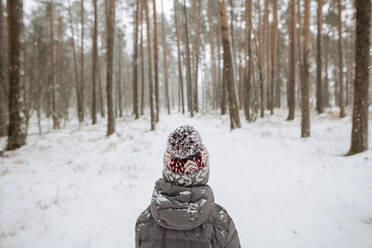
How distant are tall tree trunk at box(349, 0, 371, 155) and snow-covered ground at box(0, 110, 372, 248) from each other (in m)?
0.62

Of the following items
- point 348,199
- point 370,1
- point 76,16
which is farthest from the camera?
point 76,16

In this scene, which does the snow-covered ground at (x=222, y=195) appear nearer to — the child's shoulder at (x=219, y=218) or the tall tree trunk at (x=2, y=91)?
the child's shoulder at (x=219, y=218)

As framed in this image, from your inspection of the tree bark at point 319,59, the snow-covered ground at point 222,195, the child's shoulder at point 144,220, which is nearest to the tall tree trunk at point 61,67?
the snow-covered ground at point 222,195

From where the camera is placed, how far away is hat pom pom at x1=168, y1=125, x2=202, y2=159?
1330 mm

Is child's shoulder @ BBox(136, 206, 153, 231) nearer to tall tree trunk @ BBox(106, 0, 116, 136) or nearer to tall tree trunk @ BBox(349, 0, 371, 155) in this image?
tall tree trunk @ BBox(349, 0, 371, 155)

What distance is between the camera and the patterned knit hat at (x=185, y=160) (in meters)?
1.33

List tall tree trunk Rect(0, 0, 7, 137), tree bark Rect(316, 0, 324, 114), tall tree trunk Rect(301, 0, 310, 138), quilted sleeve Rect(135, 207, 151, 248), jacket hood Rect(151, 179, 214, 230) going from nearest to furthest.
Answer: jacket hood Rect(151, 179, 214, 230) → quilted sleeve Rect(135, 207, 151, 248) → tall tree trunk Rect(301, 0, 310, 138) → tall tree trunk Rect(0, 0, 7, 137) → tree bark Rect(316, 0, 324, 114)

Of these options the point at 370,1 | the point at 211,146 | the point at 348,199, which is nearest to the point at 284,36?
the point at 370,1

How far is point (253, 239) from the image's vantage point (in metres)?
2.38

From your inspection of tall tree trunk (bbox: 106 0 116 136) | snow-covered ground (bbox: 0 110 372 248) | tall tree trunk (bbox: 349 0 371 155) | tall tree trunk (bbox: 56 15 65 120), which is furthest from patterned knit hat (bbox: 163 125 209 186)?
tall tree trunk (bbox: 56 15 65 120)

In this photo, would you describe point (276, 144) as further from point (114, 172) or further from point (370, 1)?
point (114, 172)

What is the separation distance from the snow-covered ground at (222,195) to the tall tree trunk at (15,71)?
2.43 feet

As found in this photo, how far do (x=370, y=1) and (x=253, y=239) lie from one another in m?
5.84

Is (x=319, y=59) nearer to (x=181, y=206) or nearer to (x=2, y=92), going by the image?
(x=181, y=206)
